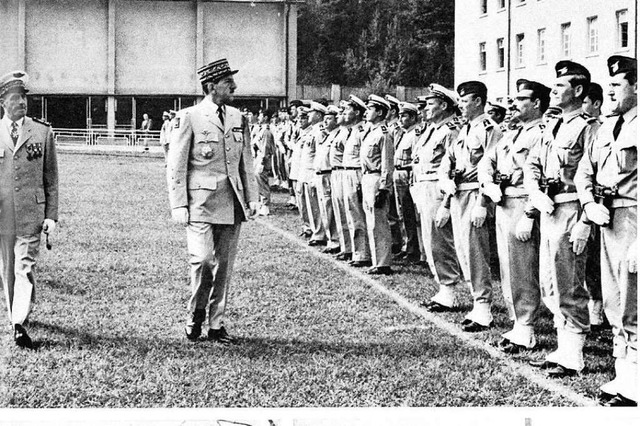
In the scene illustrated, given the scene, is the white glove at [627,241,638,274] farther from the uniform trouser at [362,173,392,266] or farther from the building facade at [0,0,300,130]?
the uniform trouser at [362,173,392,266]

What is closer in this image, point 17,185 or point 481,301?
point 17,185

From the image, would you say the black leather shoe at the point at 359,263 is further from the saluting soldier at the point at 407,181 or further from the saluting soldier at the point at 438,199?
the saluting soldier at the point at 438,199

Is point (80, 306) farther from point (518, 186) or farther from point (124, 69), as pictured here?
point (518, 186)

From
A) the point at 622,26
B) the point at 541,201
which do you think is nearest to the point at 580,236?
the point at 541,201

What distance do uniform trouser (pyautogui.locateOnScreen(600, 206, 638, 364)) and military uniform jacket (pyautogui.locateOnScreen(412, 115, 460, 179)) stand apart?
181 centimetres

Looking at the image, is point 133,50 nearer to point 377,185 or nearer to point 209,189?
point 209,189

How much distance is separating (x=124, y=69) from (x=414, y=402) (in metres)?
2.14

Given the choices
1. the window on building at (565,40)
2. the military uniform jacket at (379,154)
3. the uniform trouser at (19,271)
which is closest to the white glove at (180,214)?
the uniform trouser at (19,271)

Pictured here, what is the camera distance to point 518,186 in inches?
168

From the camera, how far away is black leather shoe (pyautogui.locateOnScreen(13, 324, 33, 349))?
4.12 m

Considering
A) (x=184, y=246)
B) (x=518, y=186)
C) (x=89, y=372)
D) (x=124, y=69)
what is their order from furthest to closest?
(x=184, y=246)
(x=124, y=69)
(x=518, y=186)
(x=89, y=372)

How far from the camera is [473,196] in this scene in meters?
4.82
